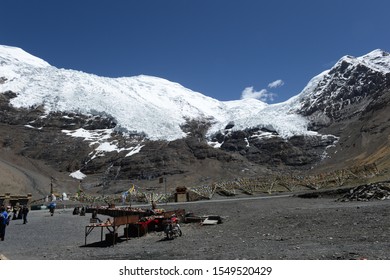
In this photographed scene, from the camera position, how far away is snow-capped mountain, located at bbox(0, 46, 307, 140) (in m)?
136

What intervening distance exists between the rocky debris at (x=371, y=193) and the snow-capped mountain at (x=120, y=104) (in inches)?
4011

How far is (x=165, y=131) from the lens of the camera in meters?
136

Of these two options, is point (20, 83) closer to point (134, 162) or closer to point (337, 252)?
point (134, 162)

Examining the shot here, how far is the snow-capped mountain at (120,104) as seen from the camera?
447 feet

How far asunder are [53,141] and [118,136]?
1942 centimetres

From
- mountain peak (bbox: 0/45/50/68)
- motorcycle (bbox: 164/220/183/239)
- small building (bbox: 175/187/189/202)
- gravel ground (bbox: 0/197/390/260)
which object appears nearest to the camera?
gravel ground (bbox: 0/197/390/260)

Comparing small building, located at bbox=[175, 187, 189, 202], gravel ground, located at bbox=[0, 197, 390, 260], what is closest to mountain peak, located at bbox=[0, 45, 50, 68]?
small building, located at bbox=[175, 187, 189, 202]

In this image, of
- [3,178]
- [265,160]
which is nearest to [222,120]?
[265,160]

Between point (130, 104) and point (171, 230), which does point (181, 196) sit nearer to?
point (171, 230)

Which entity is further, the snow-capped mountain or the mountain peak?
the mountain peak

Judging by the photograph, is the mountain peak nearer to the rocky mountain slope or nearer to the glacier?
the glacier

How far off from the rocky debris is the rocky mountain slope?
175 feet

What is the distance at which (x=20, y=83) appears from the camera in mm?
148625

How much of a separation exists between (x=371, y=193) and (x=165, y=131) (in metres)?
115
